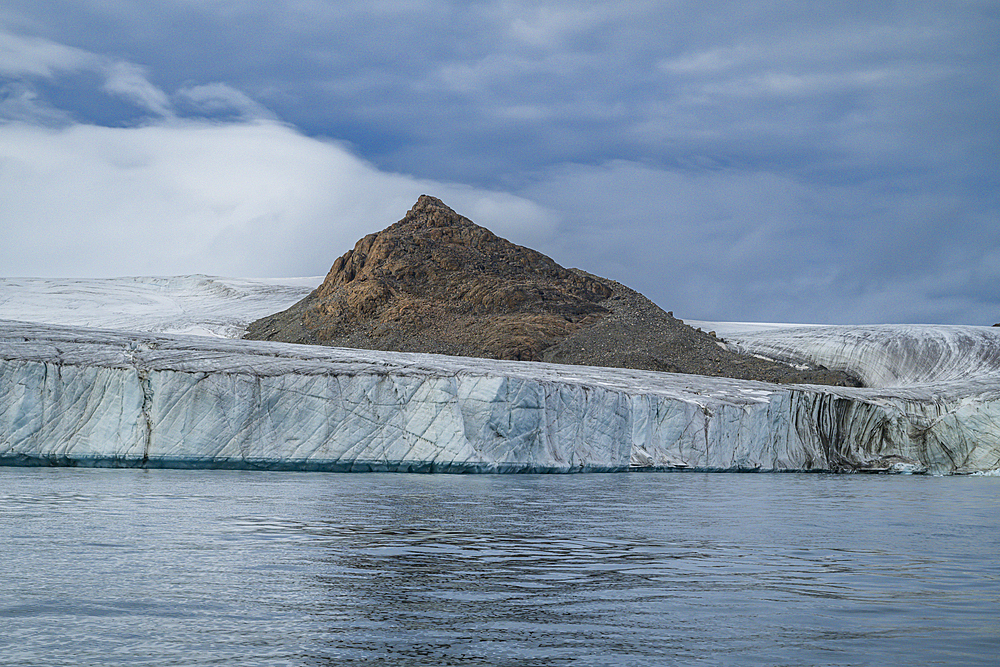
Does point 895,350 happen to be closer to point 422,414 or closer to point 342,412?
point 422,414

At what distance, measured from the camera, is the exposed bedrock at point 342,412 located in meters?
13.4

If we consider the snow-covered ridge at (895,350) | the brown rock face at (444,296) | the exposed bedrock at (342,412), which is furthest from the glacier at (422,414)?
the snow-covered ridge at (895,350)

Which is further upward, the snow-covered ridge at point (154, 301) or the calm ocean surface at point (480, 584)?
the snow-covered ridge at point (154, 301)

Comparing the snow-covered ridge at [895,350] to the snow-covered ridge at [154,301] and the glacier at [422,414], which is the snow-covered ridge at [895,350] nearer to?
the glacier at [422,414]

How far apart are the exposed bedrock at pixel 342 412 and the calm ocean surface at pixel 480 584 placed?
5.08 meters

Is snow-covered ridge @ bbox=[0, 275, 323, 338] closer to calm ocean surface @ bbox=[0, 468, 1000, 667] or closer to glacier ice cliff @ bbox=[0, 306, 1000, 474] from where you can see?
glacier ice cliff @ bbox=[0, 306, 1000, 474]

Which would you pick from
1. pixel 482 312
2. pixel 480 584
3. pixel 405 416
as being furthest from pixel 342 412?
pixel 482 312

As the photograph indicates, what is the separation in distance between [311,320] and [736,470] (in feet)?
67.4

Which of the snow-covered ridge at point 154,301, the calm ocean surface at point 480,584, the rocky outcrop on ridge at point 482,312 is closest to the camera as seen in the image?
the calm ocean surface at point 480,584

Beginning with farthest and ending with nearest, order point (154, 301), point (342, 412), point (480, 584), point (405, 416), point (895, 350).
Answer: point (154, 301) → point (895, 350) → point (405, 416) → point (342, 412) → point (480, 584)

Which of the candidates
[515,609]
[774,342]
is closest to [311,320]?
[774,342]

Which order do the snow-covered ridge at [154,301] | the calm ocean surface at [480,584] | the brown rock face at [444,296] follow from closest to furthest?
the calm ocean surface at [480,584] < the brown rock face at [444,296] < the snow-covered ridge at [154,301]

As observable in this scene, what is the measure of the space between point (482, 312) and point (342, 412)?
19.6 meters

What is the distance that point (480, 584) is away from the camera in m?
4.15
